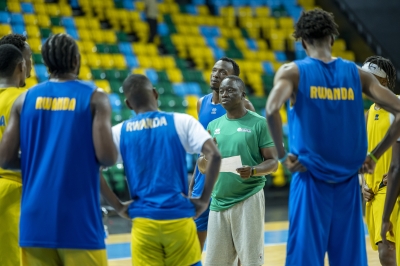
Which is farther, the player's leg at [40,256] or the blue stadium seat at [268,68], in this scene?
the blue stadium seat at [268,68]

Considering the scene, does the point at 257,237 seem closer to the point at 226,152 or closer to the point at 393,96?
the point at 226,152

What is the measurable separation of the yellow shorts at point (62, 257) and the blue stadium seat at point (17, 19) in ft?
39.2

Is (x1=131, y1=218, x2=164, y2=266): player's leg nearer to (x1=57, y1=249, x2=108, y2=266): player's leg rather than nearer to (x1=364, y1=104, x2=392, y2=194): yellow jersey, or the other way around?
(x1=57, y1=249, x2=108, y2=266): player's leg

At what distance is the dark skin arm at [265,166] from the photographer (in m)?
5.72

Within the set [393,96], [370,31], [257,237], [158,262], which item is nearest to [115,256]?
[257,237]

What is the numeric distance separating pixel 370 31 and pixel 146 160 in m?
16.8

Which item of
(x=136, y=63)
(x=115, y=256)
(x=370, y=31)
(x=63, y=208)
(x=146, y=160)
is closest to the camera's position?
(x=63, y=208)

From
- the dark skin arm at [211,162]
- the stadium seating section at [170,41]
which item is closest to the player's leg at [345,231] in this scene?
the dark skin arm at [211,162]

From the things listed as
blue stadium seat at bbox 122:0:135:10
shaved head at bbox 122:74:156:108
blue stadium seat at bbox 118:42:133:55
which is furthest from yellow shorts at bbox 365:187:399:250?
blue stadium seat at bbox 122:0:135:10

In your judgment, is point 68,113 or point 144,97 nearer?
point 68,113

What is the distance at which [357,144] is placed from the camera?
4309mm

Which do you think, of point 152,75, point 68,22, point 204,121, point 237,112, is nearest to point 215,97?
point 204,121

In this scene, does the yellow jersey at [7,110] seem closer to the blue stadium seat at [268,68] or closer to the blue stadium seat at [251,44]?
the blue stadium seat at [268,68]

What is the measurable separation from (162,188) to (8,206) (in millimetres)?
1370
